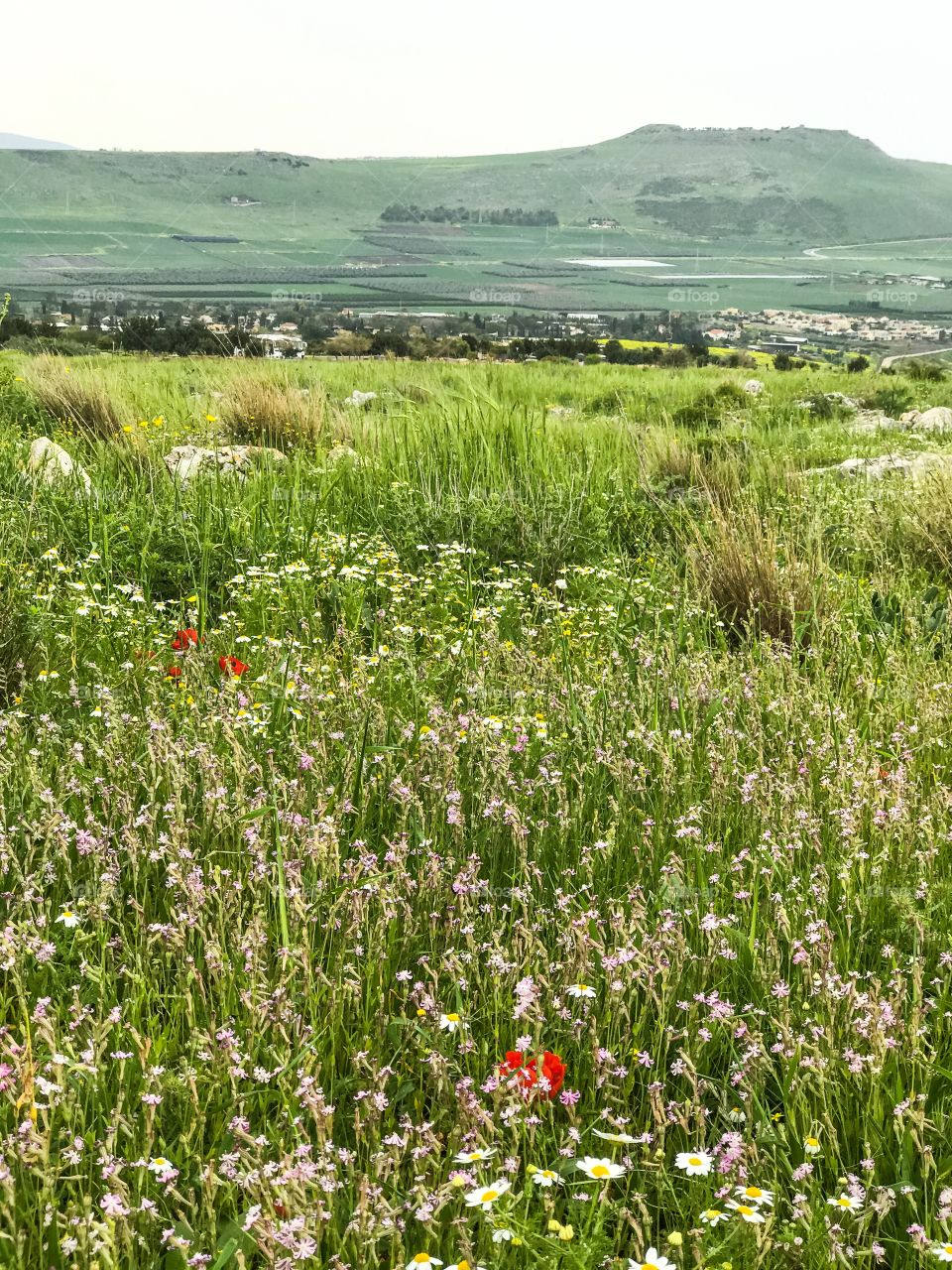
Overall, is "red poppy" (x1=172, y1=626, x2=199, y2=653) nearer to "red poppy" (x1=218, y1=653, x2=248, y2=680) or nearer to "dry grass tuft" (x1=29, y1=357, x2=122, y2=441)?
"red poppy" (x1=218, y1=653, x2=248, y2=680)

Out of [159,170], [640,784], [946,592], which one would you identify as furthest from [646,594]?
[159,170]

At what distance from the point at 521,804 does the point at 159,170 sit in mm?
223306

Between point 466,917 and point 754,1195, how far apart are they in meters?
0.81

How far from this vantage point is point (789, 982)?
7.14ft

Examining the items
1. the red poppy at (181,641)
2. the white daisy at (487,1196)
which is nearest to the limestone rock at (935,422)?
the red poppy at (181,641)

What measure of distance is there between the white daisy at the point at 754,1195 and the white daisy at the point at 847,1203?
86mm

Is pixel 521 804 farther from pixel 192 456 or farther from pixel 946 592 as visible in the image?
pixel 192 456

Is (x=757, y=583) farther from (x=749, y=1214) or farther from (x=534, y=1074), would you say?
(x=749, y=1214)

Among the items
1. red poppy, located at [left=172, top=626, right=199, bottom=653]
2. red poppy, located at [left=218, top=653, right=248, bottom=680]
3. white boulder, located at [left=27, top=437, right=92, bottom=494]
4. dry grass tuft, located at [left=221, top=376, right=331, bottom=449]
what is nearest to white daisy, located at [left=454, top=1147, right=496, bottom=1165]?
red poppy, located at [left=218, top=653, right=248, bottom=680]

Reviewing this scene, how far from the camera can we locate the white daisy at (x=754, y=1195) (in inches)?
56.5

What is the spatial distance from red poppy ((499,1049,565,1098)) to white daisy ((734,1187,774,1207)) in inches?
11.6

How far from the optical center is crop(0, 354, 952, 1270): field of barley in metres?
1.52

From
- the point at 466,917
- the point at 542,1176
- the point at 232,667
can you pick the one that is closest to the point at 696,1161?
the point at 542,1176

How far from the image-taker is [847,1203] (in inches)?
59.8
